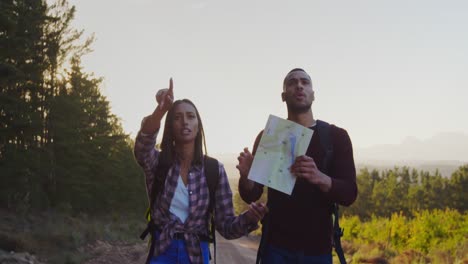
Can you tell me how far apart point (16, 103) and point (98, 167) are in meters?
16.7

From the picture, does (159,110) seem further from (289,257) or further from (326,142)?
(289,257)

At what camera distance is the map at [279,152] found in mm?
3244

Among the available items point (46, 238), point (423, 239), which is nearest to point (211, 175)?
point (46, 238)

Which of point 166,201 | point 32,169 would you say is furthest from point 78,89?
point 166,201

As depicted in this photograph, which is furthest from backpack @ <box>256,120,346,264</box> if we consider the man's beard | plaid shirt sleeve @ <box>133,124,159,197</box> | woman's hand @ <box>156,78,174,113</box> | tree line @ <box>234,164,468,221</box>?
tree line @ <box>234,164,468,221</box>

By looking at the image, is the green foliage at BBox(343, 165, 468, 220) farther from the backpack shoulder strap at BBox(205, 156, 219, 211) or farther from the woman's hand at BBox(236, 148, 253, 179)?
the woman's hand at BBox(236, 148, 253, 179)

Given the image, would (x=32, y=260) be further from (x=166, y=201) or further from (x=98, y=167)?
(x=98, y=167)

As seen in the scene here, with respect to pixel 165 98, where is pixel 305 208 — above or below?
below

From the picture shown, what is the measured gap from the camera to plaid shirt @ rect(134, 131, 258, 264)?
3.51 metres

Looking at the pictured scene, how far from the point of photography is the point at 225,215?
3740 mm

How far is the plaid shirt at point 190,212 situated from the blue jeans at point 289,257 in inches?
9.6

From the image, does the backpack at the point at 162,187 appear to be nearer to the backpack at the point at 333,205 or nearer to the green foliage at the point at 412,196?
the backpack at the point at 333,205

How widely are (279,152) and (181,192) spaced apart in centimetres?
88

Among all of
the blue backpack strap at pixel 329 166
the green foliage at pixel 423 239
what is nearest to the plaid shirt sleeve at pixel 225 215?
the blue backpack strap at pixel 329 166
